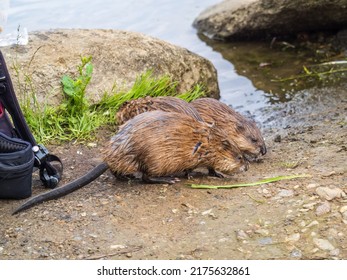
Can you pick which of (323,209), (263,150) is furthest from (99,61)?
(323,209)

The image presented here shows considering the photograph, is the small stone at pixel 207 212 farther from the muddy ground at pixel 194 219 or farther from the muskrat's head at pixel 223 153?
the muskrat's head at pixel 223 153

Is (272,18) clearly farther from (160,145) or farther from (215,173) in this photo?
(160,145)

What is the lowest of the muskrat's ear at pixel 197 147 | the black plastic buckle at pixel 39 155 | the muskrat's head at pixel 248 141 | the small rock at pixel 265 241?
the muskrat's head at pixel 248 141

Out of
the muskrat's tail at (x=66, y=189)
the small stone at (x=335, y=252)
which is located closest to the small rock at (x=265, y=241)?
the small stone at (x=335, y=252)

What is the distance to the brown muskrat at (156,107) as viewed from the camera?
5.20 meters

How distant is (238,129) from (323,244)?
1983 millimetres

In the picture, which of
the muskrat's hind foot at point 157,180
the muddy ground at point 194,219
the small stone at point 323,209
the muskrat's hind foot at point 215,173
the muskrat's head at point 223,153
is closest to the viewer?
the muddy ground at point 194,219

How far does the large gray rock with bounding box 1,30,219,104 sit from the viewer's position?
6012 millimetres

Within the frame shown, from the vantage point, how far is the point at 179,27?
9.92 m

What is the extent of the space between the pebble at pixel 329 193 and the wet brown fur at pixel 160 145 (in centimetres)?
91

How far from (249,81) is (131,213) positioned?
411 centimetres

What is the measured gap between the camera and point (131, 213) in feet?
14.0

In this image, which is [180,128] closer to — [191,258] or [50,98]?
[191,258]

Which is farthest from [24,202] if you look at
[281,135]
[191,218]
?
[281,135]
